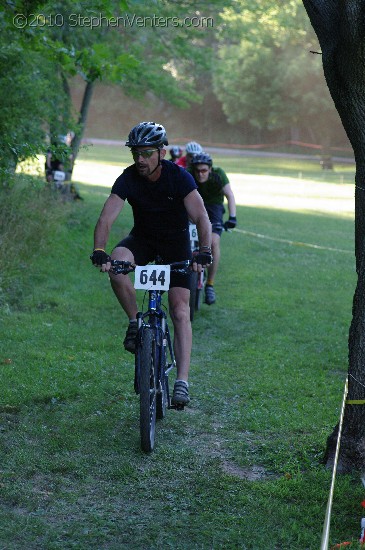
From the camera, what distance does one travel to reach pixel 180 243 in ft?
23.6

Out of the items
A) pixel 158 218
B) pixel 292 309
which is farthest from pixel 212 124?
pixel 158 218

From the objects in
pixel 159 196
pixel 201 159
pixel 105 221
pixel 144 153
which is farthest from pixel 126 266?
pixel 201 159

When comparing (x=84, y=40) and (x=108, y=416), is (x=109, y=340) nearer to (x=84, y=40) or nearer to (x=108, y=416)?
(x=108, y=416)

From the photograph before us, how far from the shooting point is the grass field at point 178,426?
16.9 ft

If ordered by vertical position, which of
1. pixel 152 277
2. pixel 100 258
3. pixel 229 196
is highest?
pixel 229 196

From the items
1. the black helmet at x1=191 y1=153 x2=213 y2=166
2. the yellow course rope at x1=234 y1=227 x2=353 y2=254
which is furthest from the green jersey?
the yellow course rope at x1=234 y1=227 x2=353 y2=254

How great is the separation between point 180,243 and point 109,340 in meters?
3.03

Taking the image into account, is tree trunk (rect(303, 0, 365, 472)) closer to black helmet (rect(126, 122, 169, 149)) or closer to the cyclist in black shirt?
the cyclist in black shirt

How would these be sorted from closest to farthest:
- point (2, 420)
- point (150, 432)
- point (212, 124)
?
point (150, 432) < point (2, 420) < point (212, 124)

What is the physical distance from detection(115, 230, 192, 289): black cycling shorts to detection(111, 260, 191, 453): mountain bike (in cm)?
19

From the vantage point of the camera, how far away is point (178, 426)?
7.16 meters

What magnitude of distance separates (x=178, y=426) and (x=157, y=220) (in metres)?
1.50

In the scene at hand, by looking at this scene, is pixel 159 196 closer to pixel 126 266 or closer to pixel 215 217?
pixel 126 266

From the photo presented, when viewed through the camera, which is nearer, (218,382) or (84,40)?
(218,382)
